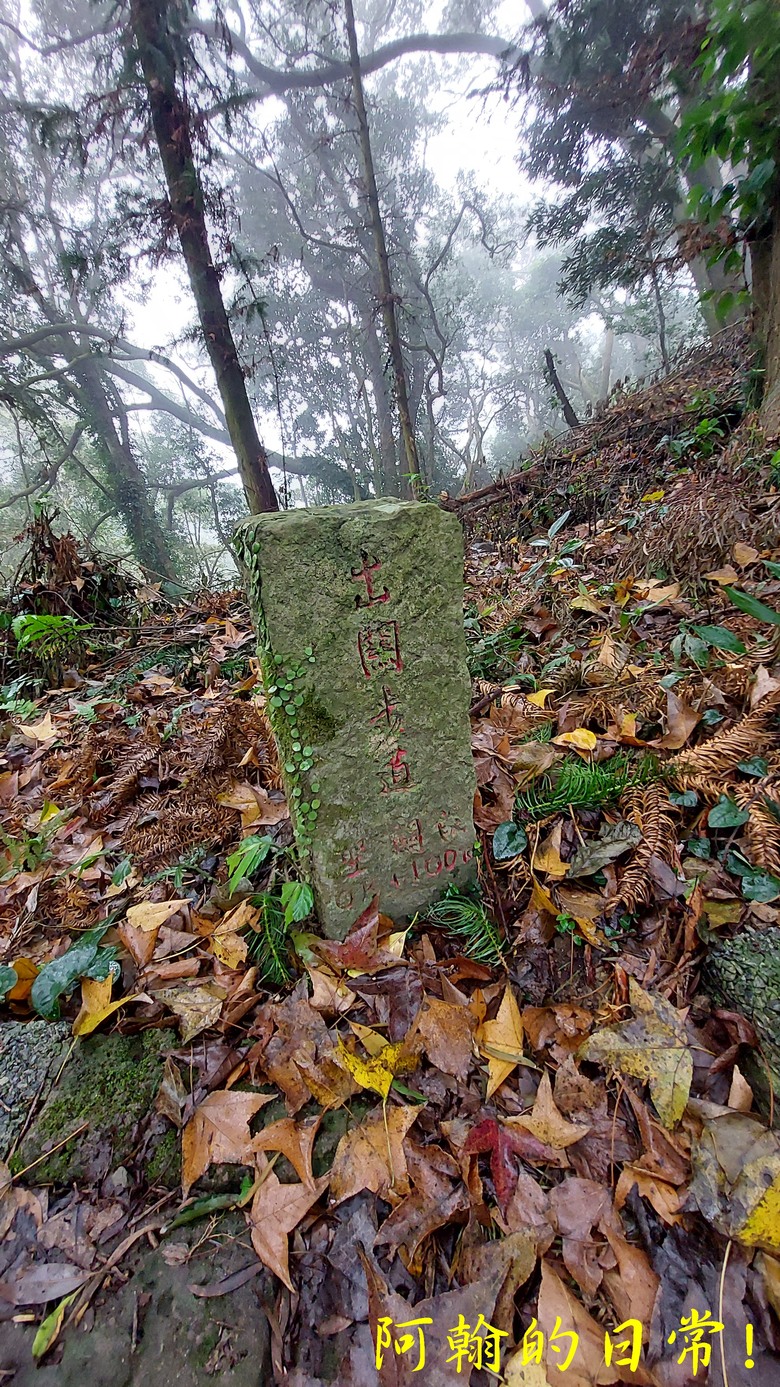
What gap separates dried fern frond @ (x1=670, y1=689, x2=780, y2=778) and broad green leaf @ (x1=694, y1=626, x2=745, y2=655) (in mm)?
283

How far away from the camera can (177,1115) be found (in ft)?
4.24

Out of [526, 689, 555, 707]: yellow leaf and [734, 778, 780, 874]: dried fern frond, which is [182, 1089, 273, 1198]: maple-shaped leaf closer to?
[734, 778, 780, 874]: dried fern frond

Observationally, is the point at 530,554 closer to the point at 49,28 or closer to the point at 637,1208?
the point at 637,1208

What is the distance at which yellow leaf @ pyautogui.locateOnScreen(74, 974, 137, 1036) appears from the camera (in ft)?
4.73

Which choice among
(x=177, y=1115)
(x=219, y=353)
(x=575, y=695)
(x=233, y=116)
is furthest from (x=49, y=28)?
(x=177, y=1115)

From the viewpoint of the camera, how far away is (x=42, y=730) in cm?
291

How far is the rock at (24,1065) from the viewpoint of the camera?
4.29ft

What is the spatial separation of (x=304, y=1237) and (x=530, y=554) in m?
4.02

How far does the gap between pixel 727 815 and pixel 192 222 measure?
582 cm

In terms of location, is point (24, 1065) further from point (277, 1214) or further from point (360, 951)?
point (360, 951)

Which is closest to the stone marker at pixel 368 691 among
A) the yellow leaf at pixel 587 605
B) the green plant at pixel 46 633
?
the yellow leaf at pixel 587 605

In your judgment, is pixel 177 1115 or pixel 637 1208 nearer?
pixel 637 1208

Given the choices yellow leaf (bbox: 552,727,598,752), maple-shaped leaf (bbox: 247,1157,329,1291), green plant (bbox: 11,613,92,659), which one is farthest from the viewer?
green plant (bbox: 11,613,92,659)

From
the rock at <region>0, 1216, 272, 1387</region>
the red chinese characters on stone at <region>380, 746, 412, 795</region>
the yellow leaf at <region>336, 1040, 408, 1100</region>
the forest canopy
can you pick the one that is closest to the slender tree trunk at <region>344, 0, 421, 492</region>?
the forest canopy
